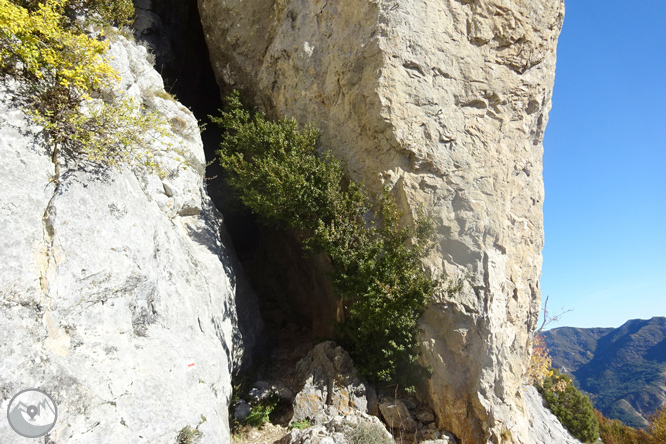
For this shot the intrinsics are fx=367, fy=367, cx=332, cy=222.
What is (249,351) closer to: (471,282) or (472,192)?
(471,282)

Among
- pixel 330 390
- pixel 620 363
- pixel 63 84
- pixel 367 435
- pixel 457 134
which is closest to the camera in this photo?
pixel 63 84

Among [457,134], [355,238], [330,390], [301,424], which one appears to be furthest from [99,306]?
[457,134]

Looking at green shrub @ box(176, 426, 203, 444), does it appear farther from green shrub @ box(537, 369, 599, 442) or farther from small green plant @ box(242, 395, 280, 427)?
green shrub @ box(537, 369, 599, 442)

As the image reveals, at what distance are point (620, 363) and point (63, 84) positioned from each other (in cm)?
5653

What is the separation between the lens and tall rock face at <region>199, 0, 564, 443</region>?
325 inches

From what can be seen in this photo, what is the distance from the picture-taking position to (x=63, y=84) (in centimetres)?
617

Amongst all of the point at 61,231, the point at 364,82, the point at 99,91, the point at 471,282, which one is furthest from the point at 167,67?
the point at 471,282

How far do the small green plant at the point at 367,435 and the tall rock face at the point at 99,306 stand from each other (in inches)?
92.7

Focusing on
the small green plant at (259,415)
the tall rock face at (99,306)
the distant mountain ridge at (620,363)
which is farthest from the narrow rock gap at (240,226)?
the distant mountain ridge at (620,363)

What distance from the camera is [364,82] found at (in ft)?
30.5

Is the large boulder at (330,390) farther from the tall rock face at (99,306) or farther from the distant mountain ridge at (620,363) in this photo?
the distant mountain ridge at (620,363)

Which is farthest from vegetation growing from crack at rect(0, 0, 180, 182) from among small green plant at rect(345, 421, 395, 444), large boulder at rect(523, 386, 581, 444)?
large boulder at rect(523, 386, 581, 444)

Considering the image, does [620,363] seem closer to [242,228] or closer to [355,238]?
[242,228]

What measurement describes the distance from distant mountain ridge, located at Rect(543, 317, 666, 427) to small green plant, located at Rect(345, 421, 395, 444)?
30.0m
